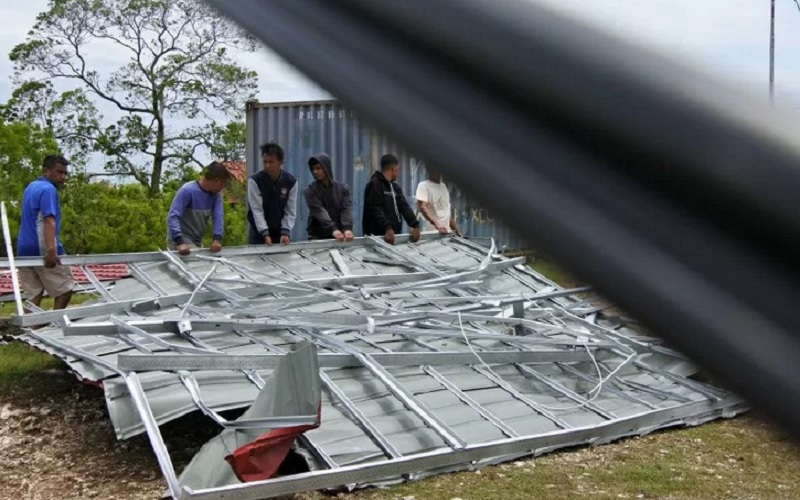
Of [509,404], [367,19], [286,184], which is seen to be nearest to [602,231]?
[367,19]

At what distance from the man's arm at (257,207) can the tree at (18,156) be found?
8.37m

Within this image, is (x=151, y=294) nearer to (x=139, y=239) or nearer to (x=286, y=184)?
(x=286, y=184)

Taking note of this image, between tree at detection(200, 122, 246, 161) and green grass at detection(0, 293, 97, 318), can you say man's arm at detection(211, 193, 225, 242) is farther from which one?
tree at detection(200, 122, 246, 161)

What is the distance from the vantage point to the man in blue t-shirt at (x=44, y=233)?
24.4 feet

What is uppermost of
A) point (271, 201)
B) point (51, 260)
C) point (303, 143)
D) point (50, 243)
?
point (303, 143)

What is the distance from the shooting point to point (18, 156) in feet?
50.5

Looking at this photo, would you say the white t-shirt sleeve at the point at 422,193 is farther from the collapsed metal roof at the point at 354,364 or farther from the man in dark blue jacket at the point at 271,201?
the man in dark blue jacket at the point at 271,201

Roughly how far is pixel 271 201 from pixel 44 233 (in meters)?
1.95

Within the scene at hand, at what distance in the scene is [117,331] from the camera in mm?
5684

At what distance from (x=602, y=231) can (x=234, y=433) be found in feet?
13.5

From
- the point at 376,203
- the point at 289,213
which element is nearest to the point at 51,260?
the point at 289,213

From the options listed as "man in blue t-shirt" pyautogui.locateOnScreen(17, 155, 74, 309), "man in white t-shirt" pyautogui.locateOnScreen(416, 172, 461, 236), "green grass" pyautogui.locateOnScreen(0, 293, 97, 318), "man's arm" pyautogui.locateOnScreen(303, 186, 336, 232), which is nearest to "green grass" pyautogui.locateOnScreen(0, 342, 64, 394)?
"man in blue t-shirt" pyautogui.locateOnScreen(17, 155, 74, 309)

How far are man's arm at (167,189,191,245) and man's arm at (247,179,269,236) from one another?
56cm

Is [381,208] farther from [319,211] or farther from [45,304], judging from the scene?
[45,304]
